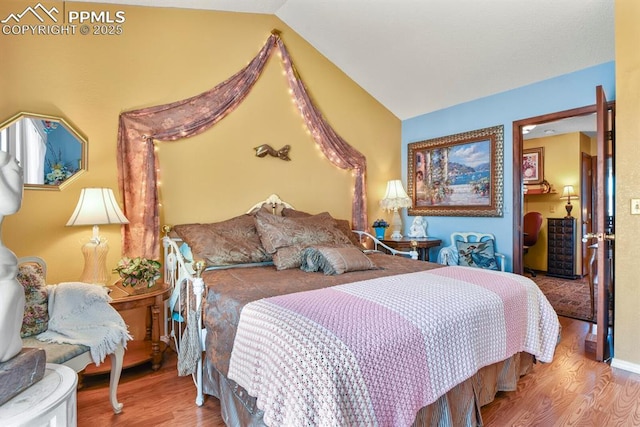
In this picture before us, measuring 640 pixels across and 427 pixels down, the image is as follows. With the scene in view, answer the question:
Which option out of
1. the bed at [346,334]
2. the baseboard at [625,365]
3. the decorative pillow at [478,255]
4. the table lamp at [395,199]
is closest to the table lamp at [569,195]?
the decorative pillow at [478,255]

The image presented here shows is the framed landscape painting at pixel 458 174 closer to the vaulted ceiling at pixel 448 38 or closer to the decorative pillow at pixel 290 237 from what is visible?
the vaulted ceiling at pixel 448 38

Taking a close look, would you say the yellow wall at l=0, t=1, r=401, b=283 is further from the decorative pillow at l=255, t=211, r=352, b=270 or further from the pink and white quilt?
the pink and white quilt

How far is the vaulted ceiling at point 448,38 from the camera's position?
107 inches

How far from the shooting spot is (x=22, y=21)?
2297 mm

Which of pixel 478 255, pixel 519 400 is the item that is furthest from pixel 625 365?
pixel 478 255

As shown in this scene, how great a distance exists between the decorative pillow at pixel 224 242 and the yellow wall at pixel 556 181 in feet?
17.3

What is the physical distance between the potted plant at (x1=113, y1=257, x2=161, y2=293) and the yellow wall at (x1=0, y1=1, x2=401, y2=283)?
414 millimetres

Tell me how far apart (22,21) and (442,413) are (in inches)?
136

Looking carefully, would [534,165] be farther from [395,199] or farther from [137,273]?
[137,273]

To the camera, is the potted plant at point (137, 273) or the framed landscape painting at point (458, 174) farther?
the framed landscape painting at point (458, 174)

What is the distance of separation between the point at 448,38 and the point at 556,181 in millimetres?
3983

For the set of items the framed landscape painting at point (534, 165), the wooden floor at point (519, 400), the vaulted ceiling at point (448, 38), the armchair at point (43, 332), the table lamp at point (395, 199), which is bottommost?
the wooden floor at point (519, 400)

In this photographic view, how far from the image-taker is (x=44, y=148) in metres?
2.34

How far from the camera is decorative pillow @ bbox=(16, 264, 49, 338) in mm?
1700
